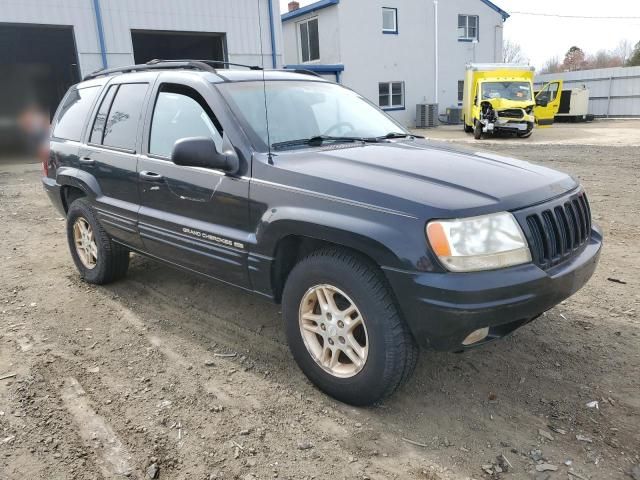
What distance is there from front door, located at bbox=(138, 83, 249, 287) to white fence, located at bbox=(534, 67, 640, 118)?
30.1 meters

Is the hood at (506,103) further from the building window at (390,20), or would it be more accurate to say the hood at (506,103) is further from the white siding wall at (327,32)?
the building window at (390,20)

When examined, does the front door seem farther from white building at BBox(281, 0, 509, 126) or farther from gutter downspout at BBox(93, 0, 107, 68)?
white building at BBox(281, 0, 509, 126)

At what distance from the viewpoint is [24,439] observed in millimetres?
2764

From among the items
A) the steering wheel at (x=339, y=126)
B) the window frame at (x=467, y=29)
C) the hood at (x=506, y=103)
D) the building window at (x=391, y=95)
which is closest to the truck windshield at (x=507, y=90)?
the hood at (x=506, y=103)

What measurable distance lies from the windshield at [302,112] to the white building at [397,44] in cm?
1981

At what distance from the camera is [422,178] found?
2783 millimetres

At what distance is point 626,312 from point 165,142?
12.0 feet

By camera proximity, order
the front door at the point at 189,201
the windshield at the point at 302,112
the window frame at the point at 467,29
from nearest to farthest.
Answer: the front door at the point at 189,201
the windshield at the point at 302,112
the window frame at the point at 467,29

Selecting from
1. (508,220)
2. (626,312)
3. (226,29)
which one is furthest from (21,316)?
(226,29)

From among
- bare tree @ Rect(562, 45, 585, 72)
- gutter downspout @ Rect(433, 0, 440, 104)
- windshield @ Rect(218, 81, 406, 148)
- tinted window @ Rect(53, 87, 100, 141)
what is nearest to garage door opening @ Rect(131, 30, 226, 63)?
gutter downspout @ Rect(433, 0, 440, 104)

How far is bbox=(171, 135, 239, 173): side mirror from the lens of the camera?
3094mm

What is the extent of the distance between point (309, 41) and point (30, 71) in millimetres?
12826

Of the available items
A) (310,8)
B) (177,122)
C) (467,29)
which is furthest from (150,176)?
(467,29)

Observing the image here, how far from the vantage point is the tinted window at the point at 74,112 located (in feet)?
15.9
